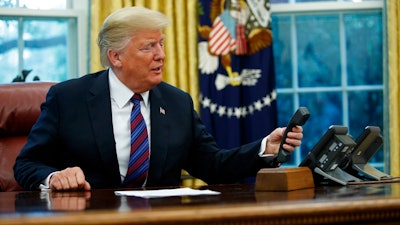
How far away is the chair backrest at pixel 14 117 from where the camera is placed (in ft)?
9.46

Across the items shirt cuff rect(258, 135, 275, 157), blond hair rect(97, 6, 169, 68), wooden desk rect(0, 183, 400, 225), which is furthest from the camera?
blond hair rect(97, 6, 169, 68)

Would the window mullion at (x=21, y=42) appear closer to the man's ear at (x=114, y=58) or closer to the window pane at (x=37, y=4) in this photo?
the window pane at (x=37, y=4)

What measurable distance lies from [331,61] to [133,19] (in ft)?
6.62

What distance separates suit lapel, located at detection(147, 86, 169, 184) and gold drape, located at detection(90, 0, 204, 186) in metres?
1.29

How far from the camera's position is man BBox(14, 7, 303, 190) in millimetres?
2535

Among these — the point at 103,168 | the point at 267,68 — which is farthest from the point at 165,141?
the point at 267,68

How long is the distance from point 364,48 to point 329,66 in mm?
233

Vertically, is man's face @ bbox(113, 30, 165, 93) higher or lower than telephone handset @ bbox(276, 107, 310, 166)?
higher

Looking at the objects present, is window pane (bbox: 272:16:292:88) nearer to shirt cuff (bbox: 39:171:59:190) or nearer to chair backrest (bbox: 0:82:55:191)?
chair backrest (bbox: 0:82:55:191)

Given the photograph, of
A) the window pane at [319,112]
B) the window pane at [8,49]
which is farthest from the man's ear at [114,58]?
the window pane at [319,112]

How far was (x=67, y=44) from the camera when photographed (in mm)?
4199

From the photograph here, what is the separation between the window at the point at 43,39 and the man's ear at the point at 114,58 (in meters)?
1.38

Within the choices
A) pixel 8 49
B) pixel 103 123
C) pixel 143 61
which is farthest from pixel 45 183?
pixel 8 49

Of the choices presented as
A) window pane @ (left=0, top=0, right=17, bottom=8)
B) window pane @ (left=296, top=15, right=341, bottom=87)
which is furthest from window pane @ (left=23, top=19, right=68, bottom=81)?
window pane @ (left=296, top=15, right=341, bottom=87)
